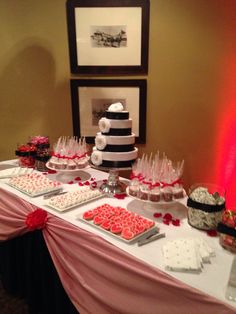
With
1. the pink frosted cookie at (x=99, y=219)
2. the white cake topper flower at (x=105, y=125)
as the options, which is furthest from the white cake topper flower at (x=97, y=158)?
the pink frosted cookie at (x=99, y=219)

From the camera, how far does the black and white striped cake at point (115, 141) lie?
1.44 meters

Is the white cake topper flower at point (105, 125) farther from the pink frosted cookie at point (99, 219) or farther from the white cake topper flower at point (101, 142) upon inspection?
the pink frosted cookie at point (99, 219)

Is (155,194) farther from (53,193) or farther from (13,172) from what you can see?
(13,172)

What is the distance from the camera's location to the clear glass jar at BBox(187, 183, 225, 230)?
1.05m

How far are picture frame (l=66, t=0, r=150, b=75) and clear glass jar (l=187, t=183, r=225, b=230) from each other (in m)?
1.34

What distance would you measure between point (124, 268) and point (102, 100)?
1.57 meters

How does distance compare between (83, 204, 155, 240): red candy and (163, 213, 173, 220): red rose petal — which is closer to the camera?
(83, 204, 155, 240): red candy

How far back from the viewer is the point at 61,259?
4.04ft

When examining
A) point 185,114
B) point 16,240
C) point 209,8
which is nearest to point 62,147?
point 16,240

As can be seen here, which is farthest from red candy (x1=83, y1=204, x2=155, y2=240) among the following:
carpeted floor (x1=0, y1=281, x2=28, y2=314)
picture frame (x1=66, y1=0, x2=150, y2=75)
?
picture frame (x1=66, y1=0, x2=150, y2=75)

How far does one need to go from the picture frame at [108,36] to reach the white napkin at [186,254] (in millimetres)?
1528

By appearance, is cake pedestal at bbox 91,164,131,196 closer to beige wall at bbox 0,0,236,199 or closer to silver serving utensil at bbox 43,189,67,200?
silver serving utensil at bbox 43,189,67,200

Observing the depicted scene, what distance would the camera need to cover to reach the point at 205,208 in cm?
105

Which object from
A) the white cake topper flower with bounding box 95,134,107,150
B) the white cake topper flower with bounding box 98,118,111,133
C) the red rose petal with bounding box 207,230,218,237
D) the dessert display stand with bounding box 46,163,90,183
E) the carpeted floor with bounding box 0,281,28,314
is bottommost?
the carpeted floor with bounding box 0,281,28,314
